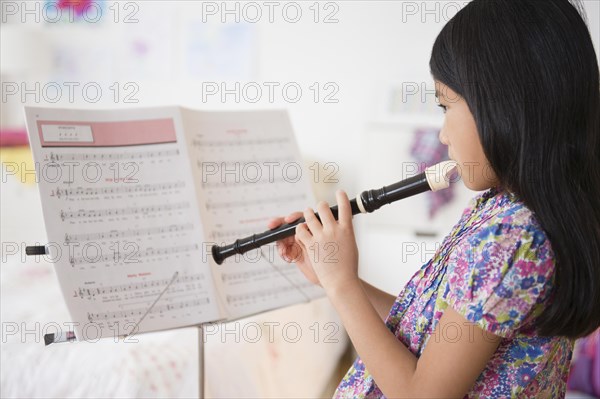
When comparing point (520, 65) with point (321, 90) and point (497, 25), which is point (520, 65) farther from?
point (321, 90)

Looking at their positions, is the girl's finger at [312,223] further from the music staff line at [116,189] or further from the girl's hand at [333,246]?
the music staff line at [116,189]

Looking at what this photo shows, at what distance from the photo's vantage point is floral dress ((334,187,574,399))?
69 cm

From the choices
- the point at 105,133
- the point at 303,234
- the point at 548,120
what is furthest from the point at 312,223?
the point at 105,133

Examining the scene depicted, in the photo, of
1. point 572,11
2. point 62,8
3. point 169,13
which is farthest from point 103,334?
point 62,8

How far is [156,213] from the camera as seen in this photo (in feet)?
3.62

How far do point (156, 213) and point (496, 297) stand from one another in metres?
0.65

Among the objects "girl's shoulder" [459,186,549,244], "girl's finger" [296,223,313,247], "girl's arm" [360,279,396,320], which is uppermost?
"girl's shoulder" [459,186,549,244]

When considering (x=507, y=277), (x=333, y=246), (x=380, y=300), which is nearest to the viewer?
(x=507, y=277)

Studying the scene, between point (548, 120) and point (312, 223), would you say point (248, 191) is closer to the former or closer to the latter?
point (312, 223)

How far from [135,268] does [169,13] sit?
1836mm

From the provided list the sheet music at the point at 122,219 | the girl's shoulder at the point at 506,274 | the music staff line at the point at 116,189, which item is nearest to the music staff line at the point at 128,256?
the sheet music at the point at 122,219

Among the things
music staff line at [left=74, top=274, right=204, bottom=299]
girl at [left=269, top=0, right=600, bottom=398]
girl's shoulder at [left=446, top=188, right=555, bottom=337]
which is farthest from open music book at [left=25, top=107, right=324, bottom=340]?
girl's shoulder at [left=446, top=188, right=555, bottom=337]

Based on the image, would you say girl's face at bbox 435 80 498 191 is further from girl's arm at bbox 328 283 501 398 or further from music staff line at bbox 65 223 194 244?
music staff line at bbox 65 223 194 244

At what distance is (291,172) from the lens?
51.4 inches
